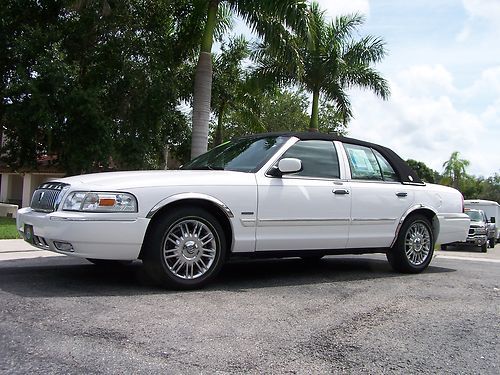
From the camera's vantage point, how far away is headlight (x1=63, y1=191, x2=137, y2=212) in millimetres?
5031

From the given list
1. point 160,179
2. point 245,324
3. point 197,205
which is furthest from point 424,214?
point 245,324

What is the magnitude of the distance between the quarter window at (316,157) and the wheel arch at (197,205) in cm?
104

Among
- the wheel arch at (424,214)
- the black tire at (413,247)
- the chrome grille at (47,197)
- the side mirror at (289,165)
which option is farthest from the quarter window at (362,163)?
the chrome grille at (47,197)

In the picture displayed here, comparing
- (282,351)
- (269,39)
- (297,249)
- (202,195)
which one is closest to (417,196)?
(297,249)

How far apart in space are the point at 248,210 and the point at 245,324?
165 cm

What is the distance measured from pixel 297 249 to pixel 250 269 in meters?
1.20

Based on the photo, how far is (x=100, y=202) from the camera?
16.5 feet

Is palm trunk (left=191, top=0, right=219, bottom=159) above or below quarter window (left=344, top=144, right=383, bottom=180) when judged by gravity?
above

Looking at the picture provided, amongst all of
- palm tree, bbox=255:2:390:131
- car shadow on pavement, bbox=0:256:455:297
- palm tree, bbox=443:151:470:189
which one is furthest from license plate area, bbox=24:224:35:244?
palm tree, bbox=443:151:470:189

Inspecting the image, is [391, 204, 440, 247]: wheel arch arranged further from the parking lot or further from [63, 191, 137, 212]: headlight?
[63, 191, 137, 212]: headlight

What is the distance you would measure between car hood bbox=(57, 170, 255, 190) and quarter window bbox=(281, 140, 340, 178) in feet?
2.45

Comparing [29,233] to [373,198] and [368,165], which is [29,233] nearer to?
[373,198]

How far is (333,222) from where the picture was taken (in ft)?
20.6

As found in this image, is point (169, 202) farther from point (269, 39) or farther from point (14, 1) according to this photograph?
point (14, 1)
